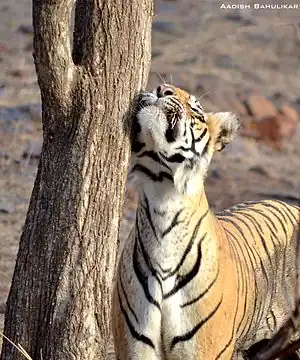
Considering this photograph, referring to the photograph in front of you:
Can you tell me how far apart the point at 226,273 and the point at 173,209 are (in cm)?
47

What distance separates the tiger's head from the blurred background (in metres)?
2.50

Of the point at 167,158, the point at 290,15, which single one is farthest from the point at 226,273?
the point at 290,15

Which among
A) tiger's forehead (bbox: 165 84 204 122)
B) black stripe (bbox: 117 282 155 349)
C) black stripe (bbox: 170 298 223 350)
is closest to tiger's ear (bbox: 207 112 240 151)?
tiger's forehead (bbox: 165 84 204 122)

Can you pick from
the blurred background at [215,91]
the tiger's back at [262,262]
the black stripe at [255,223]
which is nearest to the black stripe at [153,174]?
the tiger's back at [262,262]

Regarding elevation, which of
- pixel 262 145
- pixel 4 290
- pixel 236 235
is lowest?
pixel 4 290

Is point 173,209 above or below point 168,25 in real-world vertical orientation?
below

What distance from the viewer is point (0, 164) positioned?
32.6 feet

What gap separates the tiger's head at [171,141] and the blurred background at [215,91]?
250 cm

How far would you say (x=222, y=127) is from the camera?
4965 mm

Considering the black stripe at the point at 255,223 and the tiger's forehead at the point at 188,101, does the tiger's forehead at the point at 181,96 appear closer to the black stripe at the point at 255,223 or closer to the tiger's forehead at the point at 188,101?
the tiger's forehead at the point at 188,101

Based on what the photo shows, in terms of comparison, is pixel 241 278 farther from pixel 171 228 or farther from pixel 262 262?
pixel 171 228

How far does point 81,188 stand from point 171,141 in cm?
49

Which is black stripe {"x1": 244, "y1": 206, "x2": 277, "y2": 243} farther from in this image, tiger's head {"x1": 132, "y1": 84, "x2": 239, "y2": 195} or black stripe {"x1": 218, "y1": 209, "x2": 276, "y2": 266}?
tiger's head {"x1": 132, "y1": 84, "x2": 239, "y2": 195}

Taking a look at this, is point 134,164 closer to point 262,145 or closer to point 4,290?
point 4,290
